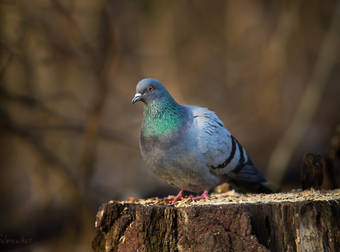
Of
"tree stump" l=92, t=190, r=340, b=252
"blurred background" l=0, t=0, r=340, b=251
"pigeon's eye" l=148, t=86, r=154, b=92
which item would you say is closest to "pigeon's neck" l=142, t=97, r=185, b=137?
"pigeon's eye" l=148, t=86, r=154, b=92

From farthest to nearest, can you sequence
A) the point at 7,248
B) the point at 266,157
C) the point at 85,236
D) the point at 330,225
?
the point at 266,157, the point at 85,236, the point at 7,248, the point at 330,225

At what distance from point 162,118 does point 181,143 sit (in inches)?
11.5

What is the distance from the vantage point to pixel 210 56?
914cm

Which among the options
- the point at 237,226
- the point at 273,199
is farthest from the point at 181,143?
the point at 237,226

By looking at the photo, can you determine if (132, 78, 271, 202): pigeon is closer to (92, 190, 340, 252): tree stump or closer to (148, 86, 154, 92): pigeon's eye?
(148, 86, 154, 92): pigeon's eye

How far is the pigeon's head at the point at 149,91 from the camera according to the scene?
11.5 ft

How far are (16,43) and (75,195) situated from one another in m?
3.00

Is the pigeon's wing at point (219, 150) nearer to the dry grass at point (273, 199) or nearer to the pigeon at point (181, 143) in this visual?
the pigeon at point (181, 143)

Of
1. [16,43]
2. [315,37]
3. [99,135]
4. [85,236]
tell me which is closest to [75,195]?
[85,236]

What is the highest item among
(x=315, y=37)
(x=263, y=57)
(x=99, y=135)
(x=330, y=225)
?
(x=315, y=37)

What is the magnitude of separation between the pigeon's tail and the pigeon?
8.2 inches

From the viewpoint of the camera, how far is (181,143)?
3332 mm

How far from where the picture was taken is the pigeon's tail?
3886 millimetres

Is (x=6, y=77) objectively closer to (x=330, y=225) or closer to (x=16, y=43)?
(x=16, y=43)
